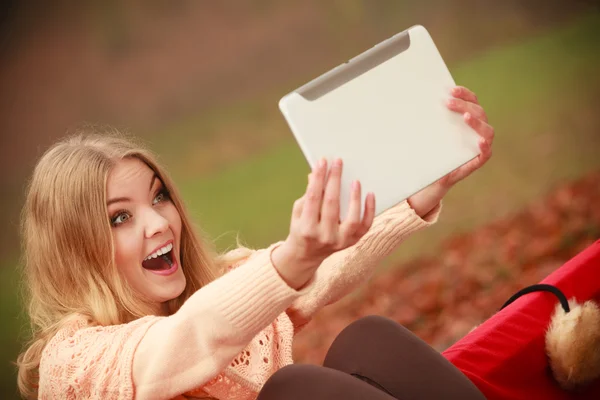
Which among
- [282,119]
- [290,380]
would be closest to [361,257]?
[290,380]

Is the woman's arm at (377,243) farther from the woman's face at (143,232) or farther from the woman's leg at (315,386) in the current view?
the woman's face at (143,232)

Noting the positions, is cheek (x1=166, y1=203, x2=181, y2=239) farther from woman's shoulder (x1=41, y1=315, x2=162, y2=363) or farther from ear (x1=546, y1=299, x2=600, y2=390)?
ear (x1=546, y1=299, x2=600, y2=390)

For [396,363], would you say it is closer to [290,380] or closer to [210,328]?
[290,380]

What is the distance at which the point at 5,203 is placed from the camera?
242 centimetres

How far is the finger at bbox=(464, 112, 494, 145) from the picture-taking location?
0.96m

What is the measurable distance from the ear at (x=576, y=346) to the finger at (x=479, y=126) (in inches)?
17.7

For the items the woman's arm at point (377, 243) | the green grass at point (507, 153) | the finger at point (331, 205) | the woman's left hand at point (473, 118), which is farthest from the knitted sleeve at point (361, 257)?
the green grass at point (507, 153)

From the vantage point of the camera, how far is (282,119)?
9.42 ft

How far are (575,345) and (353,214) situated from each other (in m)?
0.61

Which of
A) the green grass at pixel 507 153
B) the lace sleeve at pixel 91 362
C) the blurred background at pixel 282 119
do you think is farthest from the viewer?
the green grass at pixel 507 153

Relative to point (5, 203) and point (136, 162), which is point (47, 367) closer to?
point (136, 162)

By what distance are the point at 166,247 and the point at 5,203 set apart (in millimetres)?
1450

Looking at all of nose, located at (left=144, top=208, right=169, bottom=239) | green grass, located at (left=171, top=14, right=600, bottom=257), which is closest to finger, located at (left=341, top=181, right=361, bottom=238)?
nose, located at (left=144, top=208, right=169, bottom=239)

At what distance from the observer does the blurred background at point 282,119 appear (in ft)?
8.06
